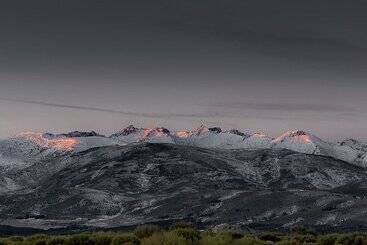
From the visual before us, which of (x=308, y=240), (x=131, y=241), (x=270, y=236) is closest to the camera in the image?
(x=131, y=241)

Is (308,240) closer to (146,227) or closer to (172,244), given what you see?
(146,227)

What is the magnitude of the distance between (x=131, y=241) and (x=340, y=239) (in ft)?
41.3

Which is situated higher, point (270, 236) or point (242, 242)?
point (242, 242)

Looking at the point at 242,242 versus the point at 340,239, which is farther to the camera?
the point at 340,239

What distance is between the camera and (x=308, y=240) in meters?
38.9

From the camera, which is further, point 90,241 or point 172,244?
point 90,241

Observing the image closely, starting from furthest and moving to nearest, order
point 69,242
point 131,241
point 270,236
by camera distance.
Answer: point 270,236 < point 69,242 < point 131,241

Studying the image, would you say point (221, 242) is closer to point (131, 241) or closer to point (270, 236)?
point (131, 241)

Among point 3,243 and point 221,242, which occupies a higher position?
point 221,242

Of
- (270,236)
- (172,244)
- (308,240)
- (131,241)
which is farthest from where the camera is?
(270,236)

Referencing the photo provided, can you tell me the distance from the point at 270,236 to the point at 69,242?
15105mm

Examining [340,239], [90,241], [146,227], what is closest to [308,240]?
[340,239]

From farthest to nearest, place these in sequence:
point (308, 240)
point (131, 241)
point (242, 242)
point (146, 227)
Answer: point (308, 240)
point (146, 227)
point (131, 241)
point (242, 242)

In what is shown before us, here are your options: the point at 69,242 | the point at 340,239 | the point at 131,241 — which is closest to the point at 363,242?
the point at 340,239
